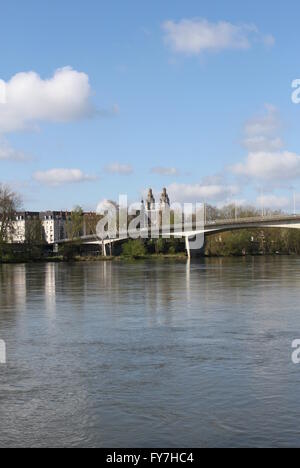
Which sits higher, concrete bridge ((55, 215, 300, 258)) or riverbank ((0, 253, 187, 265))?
concrete bridge ((55, 215, 300, 258))

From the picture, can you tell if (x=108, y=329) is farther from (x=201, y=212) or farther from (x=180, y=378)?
(x=201, y=212)

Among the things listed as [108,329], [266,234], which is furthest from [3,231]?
[108,329]

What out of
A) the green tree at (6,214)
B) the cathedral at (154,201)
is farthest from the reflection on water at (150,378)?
the cathedral at (154,201)

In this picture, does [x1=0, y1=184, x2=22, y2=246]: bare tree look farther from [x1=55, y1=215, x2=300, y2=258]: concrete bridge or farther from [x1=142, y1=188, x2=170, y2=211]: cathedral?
[x1=142, y1=188, x2=170, y2=211]: cathedral

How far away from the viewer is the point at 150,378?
39.3 ft

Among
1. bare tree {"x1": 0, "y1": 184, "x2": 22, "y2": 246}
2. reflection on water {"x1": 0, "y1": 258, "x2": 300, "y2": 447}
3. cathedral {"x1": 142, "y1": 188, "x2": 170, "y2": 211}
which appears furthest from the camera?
cathedral {"x1": 142, "y1": 188, "x2": 170, "y2": 211}

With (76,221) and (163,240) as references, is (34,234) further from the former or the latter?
(163,240)

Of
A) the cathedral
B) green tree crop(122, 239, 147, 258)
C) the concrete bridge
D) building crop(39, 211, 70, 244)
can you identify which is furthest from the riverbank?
Answer: building crop(39, 211, 70, 244)

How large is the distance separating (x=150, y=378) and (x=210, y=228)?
289 feet

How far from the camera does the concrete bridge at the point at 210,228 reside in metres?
87.8

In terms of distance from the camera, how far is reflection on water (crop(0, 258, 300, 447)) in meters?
8.88

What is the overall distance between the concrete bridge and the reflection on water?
66.3 metres

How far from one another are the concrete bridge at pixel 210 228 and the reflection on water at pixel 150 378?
66.3 m
